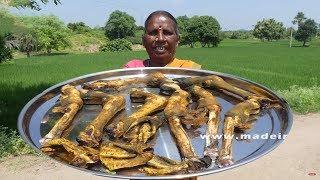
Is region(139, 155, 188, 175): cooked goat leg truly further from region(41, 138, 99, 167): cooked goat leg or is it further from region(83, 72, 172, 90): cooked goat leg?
region(83, 72, 172, 90): cooked goat leg

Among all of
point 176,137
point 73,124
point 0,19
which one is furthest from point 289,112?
point 0,19

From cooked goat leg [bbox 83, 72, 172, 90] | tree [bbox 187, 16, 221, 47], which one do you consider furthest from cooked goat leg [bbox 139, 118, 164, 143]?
tree [bbox 187, 16, 221, 47]

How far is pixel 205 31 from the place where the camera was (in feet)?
174

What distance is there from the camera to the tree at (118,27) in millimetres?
68250

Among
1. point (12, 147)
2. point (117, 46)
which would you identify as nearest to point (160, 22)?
point (12, 147)

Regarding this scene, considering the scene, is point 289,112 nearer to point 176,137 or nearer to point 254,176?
point 176,137

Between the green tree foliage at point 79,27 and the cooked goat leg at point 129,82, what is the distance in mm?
53553

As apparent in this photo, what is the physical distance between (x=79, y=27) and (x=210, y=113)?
186ft

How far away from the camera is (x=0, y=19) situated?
625 cm

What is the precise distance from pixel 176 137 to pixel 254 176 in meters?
3.70

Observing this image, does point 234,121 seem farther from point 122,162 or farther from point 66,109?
point 66,109

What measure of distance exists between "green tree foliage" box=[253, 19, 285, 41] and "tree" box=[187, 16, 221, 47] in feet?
66.7

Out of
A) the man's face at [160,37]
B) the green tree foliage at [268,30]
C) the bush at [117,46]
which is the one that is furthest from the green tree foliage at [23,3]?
the green tree foliage at [268,30]

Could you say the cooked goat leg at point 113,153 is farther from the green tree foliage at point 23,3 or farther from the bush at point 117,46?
the bush at point 117,46
